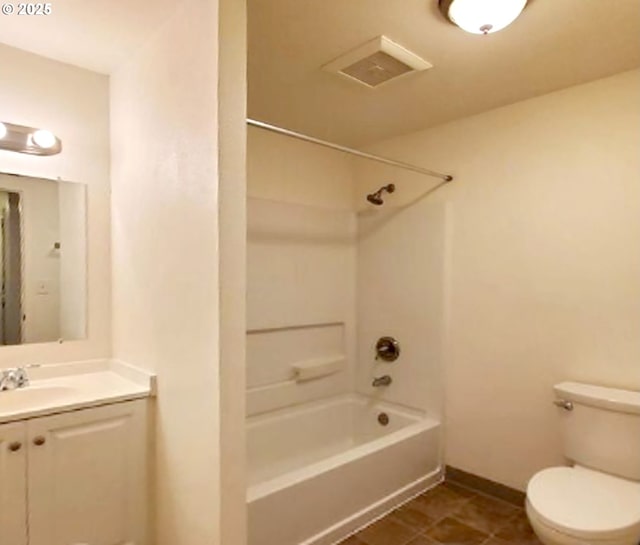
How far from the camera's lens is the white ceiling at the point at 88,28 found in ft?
5.28

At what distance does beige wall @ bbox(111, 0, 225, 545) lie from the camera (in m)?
1.45

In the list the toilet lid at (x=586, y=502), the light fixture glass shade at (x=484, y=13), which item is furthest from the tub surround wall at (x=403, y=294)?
the light fixture glass shade at (x=484, y=13)

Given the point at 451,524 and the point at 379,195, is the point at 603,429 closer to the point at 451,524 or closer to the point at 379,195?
the point at 451,524

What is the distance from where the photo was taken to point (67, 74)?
208 centimetres

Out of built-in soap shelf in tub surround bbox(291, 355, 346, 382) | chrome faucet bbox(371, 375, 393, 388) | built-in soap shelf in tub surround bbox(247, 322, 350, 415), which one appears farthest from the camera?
chrome faucet bbox(371, 375, 393, 388)

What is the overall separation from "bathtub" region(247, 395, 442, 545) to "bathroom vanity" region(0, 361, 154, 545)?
21.2 inches

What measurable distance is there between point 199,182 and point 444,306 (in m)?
1.87

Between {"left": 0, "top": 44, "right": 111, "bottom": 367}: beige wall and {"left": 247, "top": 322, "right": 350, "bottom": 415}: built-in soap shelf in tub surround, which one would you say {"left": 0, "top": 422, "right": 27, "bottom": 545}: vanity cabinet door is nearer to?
{"left": 0, "top": 44, "right": 111, "bottom": 367}: beige wall

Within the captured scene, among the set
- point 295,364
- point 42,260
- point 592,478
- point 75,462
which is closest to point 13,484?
point 75,462

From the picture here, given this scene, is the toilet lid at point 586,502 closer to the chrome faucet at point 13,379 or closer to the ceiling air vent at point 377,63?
the ceiling air vent at point 377,63

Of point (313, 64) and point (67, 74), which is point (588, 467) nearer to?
point (313, 64)

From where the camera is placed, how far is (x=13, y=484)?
1.52 metres

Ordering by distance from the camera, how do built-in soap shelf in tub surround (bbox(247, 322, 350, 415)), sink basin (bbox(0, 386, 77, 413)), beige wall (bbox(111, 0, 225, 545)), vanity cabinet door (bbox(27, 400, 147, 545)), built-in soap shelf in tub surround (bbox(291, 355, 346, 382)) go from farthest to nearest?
built-in soap shelf in tub surround (bbox(291, 355, 346, 382)) → built-in soap shelf in tub surround (bbox(247, 322, 350, 415)) → sink basin (bbox(0, 386, 77, 413)) → vanity cabinet door (bbox(27, 400, 147, 545)) → beige wall (bbox(111, 0, 225, 545))

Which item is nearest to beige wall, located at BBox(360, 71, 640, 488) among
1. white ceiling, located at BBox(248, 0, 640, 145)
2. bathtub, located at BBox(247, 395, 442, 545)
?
white ceiling, located at BBox(248, 0, 640, 145)
